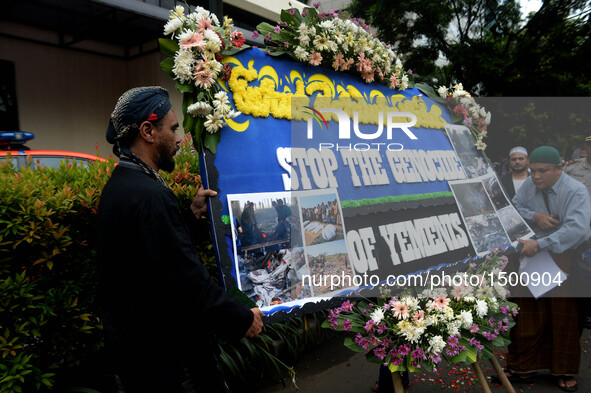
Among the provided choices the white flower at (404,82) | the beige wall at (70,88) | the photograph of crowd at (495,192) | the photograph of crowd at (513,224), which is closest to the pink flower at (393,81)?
the white flower at (404,82)

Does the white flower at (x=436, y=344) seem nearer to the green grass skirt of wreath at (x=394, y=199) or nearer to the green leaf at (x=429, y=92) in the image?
the green grass skirt of wreath at (x=394, y=199)

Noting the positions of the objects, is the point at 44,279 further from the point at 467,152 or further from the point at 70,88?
the point at 70,88

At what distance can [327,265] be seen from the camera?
2303 millimetres

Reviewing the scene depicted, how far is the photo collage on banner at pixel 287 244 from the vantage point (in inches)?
80.0

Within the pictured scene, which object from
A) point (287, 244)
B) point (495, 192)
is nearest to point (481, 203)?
point (495, 192)

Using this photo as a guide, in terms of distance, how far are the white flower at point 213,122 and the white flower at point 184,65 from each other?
214 mm

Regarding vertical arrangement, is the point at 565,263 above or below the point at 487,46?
below

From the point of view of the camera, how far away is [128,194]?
1.64 meters

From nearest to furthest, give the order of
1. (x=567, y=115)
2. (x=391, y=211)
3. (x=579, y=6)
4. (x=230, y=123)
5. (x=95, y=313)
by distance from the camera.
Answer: (x=230, y=123)
(x=95, y=313)
(x=391, y=211)
(x=579, y=6)
(x=567, y=115)

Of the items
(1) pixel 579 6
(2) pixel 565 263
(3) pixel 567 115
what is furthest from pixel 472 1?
(2) pixel 565 263

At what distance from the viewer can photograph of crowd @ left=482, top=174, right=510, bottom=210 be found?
11.1 feet

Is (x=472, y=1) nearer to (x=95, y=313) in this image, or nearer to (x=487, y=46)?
(x=487, y=46)

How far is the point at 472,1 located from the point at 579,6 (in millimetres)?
2357

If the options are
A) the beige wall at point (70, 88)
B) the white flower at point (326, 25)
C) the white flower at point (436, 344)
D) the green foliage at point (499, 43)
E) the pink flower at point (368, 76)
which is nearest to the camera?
the white flower at point (436, 344)
